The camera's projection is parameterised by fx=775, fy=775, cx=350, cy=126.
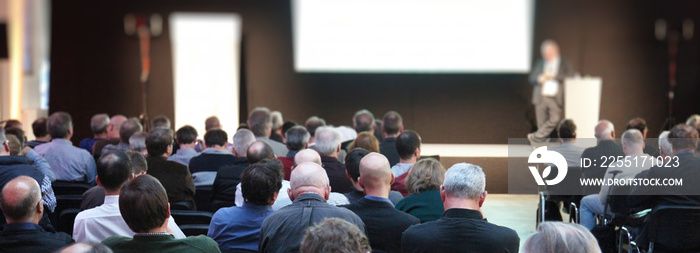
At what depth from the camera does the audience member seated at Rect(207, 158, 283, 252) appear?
12.1 feet

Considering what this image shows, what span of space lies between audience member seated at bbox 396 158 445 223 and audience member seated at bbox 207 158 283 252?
0.91 m

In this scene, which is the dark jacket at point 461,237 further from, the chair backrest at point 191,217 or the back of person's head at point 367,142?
the back of person's head at point 367,142

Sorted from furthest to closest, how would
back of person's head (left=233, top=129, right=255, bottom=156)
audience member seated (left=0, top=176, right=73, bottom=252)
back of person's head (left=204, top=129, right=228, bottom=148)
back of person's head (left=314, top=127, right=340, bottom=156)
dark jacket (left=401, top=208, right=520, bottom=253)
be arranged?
back of person's head (left=204, top=129, right=228, bottom=148) < back of person's head (left=233, top=129, right=255, bottom=156) < back of person's head (left=314, top=127, right=340, bottom=156) < dark jacket (left=401, top=208, right=520, bottom=253) < audience member seated (left=0, top=176, right=73, bottom=252)

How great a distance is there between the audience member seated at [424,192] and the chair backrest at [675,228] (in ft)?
4.27

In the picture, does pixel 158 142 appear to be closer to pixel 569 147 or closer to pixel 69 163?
pixel 69 163

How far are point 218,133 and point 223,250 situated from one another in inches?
109

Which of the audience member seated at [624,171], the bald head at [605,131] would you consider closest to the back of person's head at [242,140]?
the audience member seated at [624,171]

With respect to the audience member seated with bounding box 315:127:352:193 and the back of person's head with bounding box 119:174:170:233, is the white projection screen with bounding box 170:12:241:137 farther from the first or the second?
the back of person's head with bounding box 119:174:170:233

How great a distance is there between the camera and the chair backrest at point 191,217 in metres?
4.10

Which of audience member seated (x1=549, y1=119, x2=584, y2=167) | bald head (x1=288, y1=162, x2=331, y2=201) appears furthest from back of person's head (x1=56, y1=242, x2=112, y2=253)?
audience member seated (x1=549, y1=119, x2=584, y2=167)

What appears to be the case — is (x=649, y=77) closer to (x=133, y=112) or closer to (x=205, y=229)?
(x=133, y=112)

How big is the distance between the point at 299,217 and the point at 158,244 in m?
0.66

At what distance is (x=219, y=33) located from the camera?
1162 cm

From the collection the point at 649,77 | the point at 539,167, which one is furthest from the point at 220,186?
the point at 649,77
